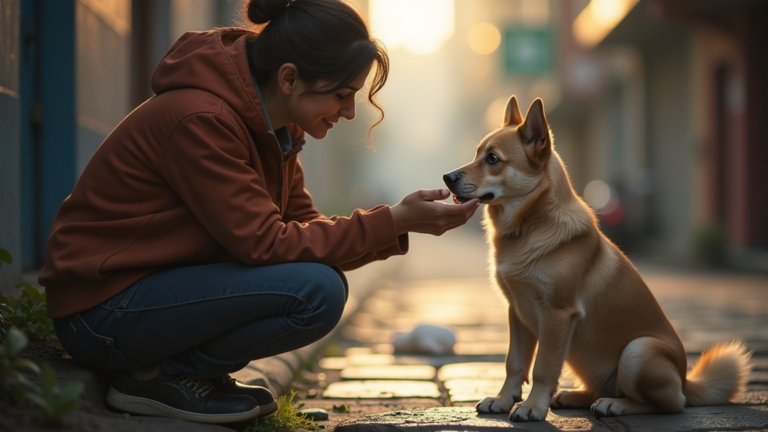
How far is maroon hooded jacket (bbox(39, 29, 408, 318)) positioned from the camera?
8.45 ft

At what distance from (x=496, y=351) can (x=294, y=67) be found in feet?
9.20

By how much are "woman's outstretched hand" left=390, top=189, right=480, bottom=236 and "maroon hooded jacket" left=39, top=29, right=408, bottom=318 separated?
61 millimetres

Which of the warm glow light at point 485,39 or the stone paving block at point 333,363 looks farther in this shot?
the warm glow light at point 485,39

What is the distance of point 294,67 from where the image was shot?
9.11 feet

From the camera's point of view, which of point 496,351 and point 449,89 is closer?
point 496,351

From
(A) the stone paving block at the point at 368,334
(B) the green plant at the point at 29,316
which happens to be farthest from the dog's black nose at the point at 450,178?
(A) the stone paving block at the point at 368,334

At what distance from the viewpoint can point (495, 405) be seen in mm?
3109

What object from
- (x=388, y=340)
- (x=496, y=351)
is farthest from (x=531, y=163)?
(x=388, y=340)

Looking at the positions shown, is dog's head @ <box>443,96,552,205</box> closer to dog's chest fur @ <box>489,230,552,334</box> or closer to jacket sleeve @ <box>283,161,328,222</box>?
dog's chest fur @ <box>489,230,552,334</box>

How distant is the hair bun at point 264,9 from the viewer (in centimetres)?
284

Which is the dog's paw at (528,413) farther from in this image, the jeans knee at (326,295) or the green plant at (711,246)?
the green plant at (711,246)

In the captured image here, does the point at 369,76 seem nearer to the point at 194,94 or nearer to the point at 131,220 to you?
the point at 194,94

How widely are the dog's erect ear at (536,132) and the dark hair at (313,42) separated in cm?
72

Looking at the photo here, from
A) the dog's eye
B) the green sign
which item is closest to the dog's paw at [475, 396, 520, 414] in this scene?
the dog's eye
